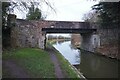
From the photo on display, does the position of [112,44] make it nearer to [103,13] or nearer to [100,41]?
[100,41]

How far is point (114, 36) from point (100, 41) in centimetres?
479

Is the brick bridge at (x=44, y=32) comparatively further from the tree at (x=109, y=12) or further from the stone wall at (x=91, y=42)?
the tree at (x=109, y=12)

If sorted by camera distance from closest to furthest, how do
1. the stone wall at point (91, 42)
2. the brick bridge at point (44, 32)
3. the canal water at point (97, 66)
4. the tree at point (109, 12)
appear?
the canal water at point (97, 66) < the tree at point (109, 12) < the brick bridge at point (44, 32) < the stone wall at point (91, 42)

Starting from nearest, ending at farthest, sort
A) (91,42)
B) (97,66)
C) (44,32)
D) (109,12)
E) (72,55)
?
(109,12) < (97,66) < (44,32) < (72,55) < (91,42)

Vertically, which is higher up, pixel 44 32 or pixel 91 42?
pixel 44 32

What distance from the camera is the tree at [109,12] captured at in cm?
2016

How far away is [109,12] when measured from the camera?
21.2m

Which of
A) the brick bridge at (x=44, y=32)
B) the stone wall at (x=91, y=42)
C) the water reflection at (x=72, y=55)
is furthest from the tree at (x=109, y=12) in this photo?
the stone wall at (x=91, y=42)

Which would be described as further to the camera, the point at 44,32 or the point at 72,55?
the point at 72,55

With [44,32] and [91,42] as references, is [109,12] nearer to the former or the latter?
[44,32]

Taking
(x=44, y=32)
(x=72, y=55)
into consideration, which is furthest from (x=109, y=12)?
(x=44, y=32)

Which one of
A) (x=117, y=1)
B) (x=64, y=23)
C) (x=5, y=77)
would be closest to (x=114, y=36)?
(x=64, y=23)

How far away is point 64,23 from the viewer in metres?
32.6

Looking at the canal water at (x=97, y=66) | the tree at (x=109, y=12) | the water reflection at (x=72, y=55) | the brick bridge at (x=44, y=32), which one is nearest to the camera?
the canal water at (x=97, y=66)
